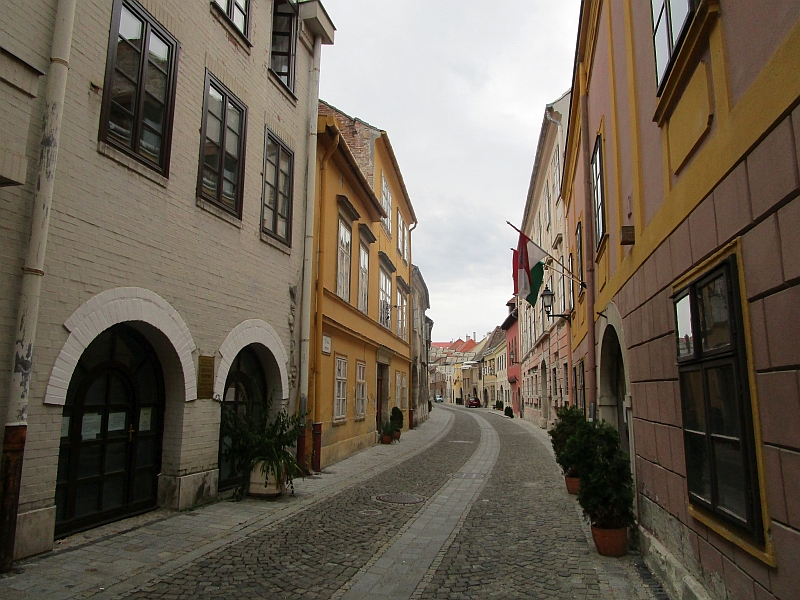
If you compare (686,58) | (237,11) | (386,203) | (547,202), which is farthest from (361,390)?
(686,58)

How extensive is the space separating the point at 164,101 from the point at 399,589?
642 centimetres

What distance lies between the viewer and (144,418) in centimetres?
741

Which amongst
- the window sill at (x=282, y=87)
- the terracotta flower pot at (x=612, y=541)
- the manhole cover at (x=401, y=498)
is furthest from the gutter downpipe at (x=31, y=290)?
the terracotta flower pot at (x=612, y=541)

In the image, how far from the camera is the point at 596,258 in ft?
32.6

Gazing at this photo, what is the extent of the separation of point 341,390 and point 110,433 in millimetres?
7471

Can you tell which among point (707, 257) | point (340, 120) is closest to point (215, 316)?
point (707, 257)

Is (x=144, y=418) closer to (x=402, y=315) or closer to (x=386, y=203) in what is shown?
(x=386, y=203)

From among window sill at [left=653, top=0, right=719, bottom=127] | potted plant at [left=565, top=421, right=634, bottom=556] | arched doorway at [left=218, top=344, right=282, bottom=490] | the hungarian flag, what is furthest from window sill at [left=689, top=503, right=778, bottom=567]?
the hungarian flag

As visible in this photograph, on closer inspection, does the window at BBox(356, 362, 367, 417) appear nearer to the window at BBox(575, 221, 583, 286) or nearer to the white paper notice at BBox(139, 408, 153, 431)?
the window at BBox(575, 221, 583, 286)

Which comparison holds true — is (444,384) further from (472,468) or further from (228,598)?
(228,598)

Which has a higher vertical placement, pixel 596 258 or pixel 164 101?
pixel 164 101

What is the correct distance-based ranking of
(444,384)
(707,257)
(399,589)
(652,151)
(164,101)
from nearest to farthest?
1. (707,257)
2. (399,589)
3. (652,151)
4. (164,101)
5. (444,384)

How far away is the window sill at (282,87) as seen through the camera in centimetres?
1029

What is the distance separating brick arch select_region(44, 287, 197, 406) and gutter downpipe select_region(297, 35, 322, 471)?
133 inches
